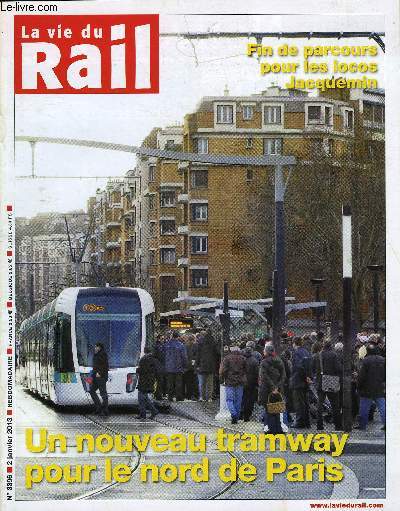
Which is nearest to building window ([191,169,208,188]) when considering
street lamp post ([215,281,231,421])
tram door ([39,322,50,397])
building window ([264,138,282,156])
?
building window ([264,138,282,156])

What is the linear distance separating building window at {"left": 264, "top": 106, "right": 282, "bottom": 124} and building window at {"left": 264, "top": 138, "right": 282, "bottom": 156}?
162mm

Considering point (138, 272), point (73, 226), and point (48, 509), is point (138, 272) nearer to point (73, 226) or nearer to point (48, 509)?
point (73, 226)

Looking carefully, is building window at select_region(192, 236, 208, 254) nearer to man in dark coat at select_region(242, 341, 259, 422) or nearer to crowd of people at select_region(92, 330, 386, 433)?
crowd of people at select_region(92, 330, 386, 433)

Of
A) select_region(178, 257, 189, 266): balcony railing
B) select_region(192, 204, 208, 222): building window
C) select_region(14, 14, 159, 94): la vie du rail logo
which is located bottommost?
select_region(178, 257, 189, 266): balcony railing

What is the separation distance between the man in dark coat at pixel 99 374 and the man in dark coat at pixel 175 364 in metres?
0.65

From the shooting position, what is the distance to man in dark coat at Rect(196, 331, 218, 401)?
1959 cm

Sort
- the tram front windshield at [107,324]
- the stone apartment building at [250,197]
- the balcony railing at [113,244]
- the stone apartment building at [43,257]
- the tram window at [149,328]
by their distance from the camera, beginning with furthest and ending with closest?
1. the tram window at [149,328]
2. the tram front windshield at [107,324]
3. the balcony railing at [113,244]
4. the stone apartment building at [250,197]
5. the stone apartment building at [43,257]

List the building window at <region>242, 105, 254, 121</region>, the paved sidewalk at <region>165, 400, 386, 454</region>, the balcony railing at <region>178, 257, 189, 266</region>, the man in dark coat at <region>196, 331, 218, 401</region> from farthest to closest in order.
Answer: the man in dark coat at <region>196, 331, 218, 401</region>, the balcony railing at <region>178, 257, 189, 266</region>, the building window at <region>242, 105, 254, 121</region>, the paved sidewalk at <region>165, 400, 386, 454</region>

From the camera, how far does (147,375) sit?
19719 mm

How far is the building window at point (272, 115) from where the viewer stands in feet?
49.4

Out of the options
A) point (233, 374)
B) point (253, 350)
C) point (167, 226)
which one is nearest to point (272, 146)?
point (167, 226)

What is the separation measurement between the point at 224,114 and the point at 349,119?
3.30 feet

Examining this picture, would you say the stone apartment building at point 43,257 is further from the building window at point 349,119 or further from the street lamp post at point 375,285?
the street lamp post at point 375,285

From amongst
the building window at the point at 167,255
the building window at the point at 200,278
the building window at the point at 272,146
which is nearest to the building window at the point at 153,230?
the building window at the point at 167,255
